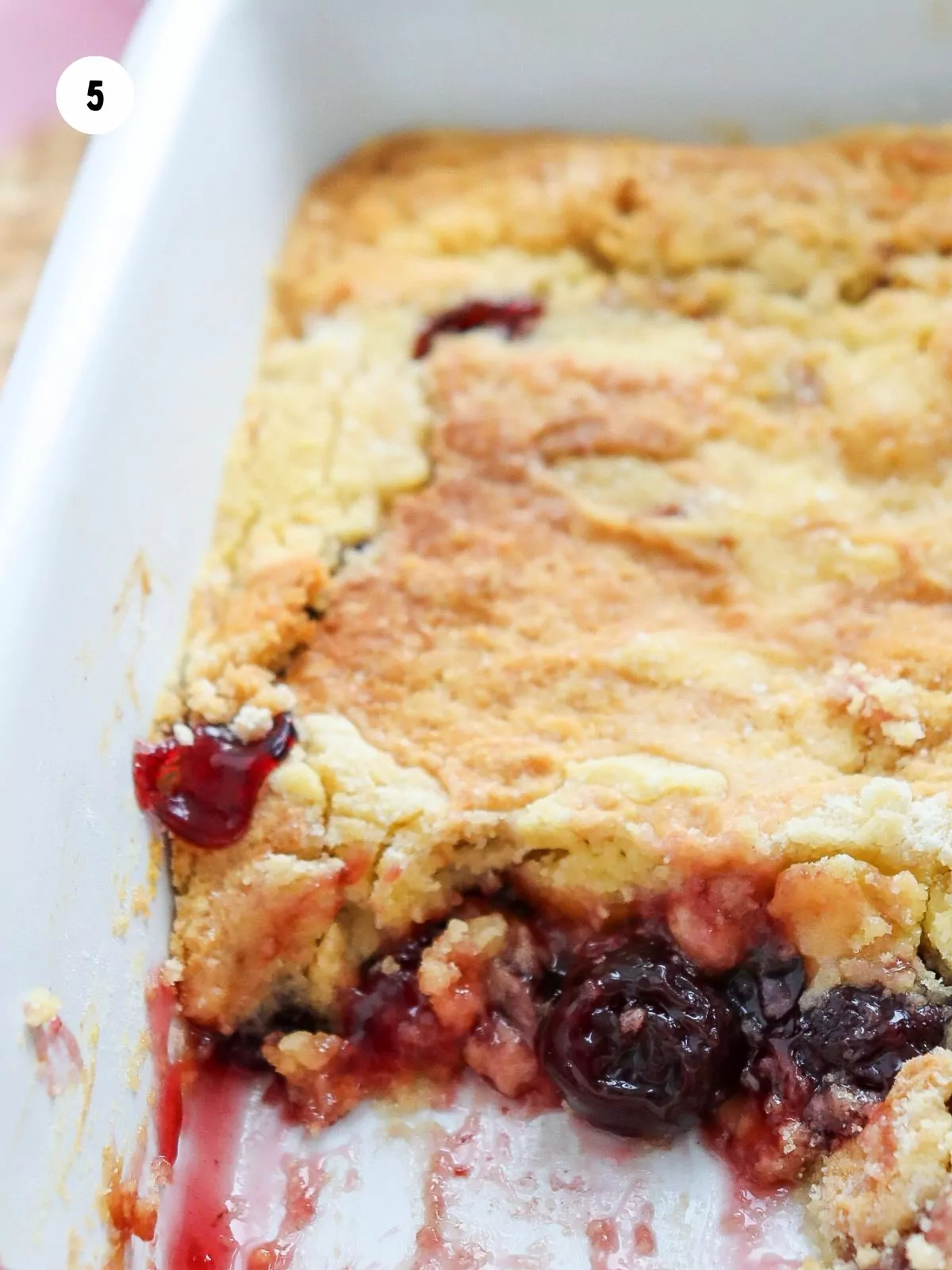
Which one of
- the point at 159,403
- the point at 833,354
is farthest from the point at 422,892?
the point at 833,354

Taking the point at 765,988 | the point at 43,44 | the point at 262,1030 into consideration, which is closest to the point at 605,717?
the point at 765,988

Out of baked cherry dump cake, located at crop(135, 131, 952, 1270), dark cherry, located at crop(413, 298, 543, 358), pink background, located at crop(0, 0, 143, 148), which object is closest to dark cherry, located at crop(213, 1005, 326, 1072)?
baked cherry dump cake, located at crop(135, 131, 952, 1270)

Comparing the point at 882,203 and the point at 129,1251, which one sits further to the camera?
the point at 882,203

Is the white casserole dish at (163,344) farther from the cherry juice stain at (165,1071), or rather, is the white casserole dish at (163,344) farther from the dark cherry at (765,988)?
the dark cherry at (765,988)

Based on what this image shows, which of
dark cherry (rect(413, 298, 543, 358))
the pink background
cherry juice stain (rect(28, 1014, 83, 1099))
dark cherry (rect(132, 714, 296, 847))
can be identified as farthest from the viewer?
the pink background

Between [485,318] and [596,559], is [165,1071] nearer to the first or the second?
[596,559]

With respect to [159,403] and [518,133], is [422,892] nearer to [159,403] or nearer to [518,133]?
[159,403]

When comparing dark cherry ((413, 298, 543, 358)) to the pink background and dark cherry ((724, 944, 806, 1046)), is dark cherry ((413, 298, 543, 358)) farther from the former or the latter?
the pink background

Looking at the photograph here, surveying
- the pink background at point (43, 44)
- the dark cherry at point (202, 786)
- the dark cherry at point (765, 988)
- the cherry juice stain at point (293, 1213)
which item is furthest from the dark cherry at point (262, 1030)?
the pink background at point (43, 44)
